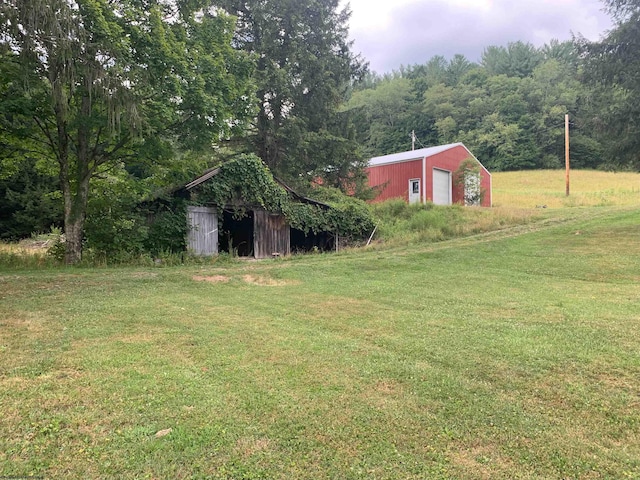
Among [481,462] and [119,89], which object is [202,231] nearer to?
[119,89]

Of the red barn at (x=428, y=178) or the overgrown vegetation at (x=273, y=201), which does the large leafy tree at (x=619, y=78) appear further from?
the red barn at (x=428, y=178)

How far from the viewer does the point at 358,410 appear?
331 centimetres

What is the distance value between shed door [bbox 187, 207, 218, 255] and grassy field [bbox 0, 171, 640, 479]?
24.3 feet

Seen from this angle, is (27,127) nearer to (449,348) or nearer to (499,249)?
(449,348)

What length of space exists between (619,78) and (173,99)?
1629 centimetres

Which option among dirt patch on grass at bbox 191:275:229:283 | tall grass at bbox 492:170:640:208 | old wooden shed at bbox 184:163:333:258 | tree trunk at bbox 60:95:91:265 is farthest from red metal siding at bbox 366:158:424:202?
dirt patch on grass at bbox 191:275:229:283

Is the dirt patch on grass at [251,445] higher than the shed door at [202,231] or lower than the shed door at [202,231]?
lower

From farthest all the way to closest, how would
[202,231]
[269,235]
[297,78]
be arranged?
[297,78] → [269,235] → [202,231]

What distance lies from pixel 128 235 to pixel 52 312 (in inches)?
293

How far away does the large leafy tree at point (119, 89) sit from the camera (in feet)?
24.4

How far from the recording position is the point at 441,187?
29.0 metres

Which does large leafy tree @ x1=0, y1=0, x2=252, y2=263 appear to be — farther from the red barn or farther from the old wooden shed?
the red barn

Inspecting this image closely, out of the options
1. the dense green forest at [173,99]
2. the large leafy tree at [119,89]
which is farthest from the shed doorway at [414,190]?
the large leafy tree at [119,89]

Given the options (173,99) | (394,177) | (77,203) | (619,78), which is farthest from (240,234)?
(619,78)
